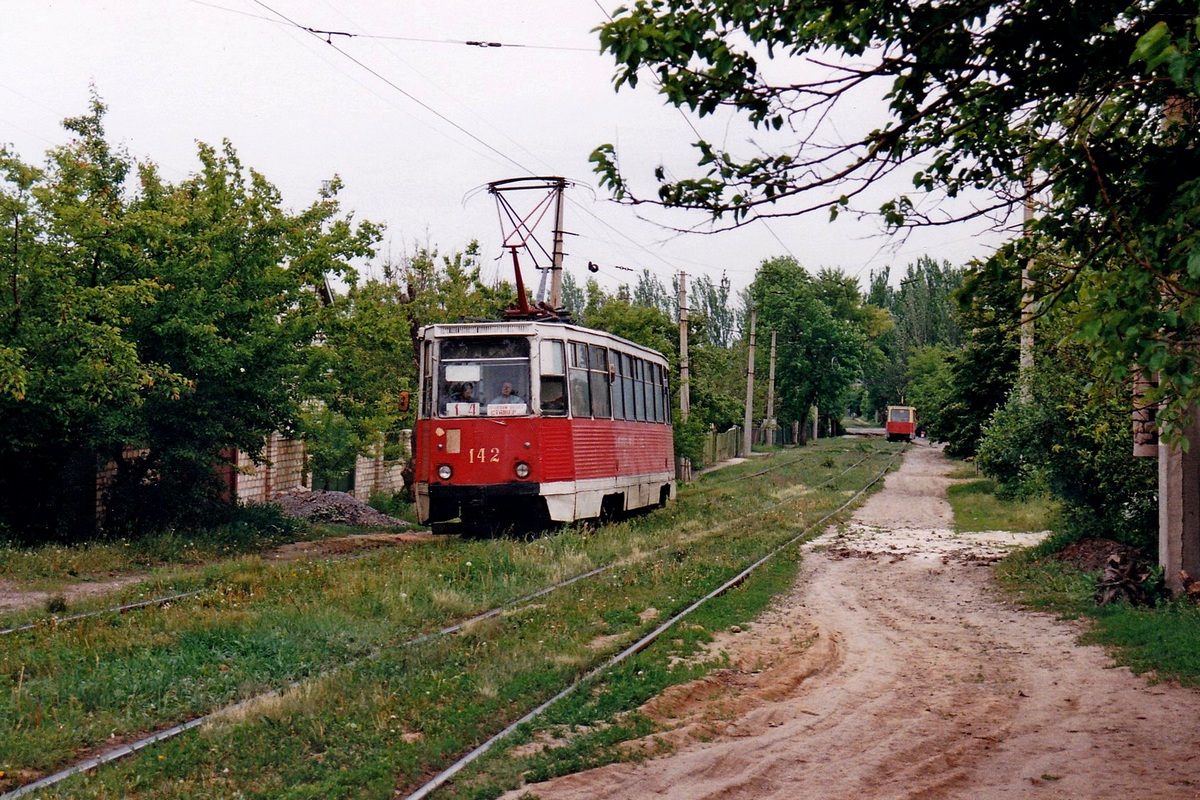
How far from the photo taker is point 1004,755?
6.84 metres

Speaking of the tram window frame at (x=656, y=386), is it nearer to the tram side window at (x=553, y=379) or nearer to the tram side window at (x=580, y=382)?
the tram side window at (x=580, y=382)

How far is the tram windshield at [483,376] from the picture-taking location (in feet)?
56.4

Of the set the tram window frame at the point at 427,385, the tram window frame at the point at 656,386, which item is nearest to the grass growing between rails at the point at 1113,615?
the tram window frame at the point at 656,386

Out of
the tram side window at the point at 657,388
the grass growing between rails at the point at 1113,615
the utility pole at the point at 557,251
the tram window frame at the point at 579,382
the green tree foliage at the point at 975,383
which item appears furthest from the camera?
the green tree foliage at the point at 975,383

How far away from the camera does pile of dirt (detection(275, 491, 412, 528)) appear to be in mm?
22859

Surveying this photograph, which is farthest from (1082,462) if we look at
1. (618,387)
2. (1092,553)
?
(618,387)

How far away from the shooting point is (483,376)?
56.9 ft

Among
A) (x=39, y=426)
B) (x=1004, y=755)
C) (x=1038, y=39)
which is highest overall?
(x=1038, y=39)

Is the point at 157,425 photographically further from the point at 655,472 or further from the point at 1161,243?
the point at 1161,243

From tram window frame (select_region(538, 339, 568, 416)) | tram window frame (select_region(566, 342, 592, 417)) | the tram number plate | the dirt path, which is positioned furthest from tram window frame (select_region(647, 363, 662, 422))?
the dirt path

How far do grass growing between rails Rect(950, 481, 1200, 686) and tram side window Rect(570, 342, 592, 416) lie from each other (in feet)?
22.0

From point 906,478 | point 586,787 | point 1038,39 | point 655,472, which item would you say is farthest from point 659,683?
point 906,478

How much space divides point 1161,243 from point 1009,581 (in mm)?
9848

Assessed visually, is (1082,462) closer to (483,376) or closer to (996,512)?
(483,376)
